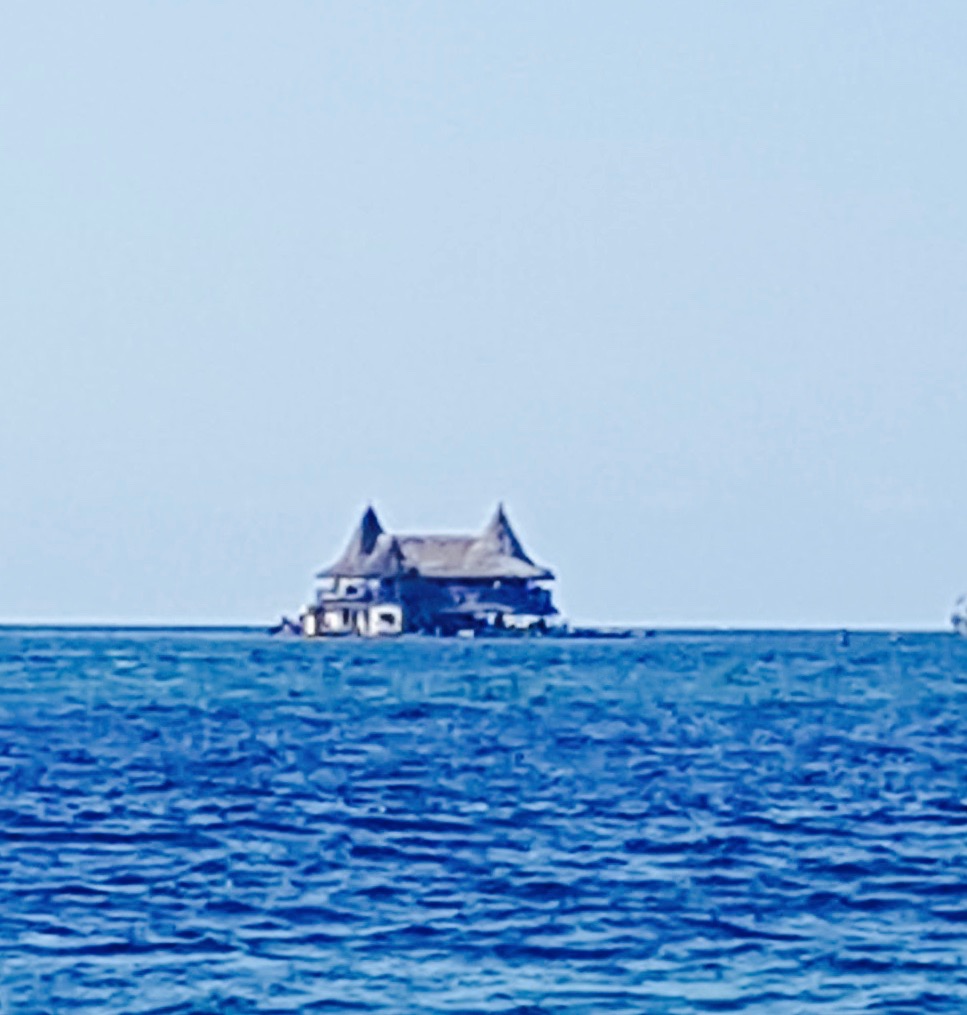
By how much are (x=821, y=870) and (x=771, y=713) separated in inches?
2058

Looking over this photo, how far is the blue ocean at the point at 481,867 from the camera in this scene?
29.7 m

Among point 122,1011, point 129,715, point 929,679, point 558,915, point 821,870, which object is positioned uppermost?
point 929,679

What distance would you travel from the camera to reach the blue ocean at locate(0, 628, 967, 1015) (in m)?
29.7

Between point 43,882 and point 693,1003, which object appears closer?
point 693,1003

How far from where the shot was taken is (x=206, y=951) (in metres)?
31.4

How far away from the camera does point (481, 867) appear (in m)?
39.4

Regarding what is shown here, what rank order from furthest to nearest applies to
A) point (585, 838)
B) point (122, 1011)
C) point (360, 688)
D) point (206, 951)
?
point (360, 688) → point (585, 838) → point (206, 951) → point (122, 1011)

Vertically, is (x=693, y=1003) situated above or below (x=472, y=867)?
below

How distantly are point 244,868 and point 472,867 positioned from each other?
2.84 meters

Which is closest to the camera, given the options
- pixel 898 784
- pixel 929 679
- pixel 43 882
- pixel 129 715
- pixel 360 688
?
pixel 43 882

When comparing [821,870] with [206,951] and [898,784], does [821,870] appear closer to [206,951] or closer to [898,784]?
[206,951]

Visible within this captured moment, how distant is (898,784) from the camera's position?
5503 cm

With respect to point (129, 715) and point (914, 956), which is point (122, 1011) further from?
point (129, 715)

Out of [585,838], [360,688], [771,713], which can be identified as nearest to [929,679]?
[360,688]
